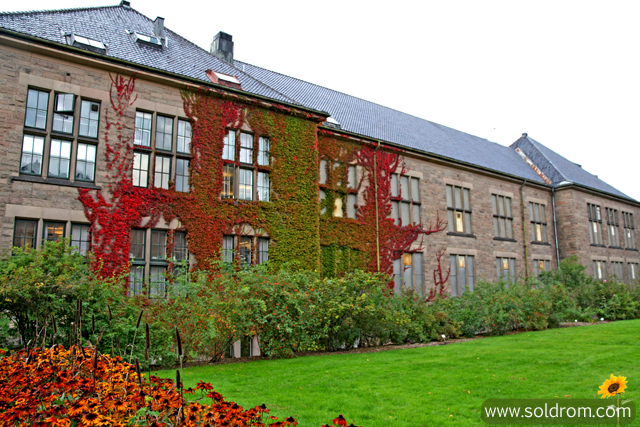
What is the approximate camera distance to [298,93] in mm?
22891

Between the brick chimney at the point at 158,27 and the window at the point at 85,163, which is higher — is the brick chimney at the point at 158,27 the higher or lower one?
the higher one

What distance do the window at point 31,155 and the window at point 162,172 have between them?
3.07m

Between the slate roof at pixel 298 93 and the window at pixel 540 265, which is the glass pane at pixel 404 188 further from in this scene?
the window at pixel 540 265

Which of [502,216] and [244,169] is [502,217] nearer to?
[502,216]

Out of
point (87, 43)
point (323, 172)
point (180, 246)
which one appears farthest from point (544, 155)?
point (87, 43)

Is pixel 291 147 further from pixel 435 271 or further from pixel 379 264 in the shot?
pixel 435 271

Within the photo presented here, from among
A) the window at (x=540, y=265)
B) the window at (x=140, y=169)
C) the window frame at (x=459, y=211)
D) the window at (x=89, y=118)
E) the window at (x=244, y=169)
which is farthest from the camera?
the window at (x=540, y=265)

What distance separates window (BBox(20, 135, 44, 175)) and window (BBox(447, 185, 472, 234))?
17.7 meters

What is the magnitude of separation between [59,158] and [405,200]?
14.1 m

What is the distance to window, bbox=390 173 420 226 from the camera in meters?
21.5

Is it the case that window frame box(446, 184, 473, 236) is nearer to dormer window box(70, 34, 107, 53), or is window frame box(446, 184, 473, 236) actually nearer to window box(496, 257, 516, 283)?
window box(496, 257, 516, 283)

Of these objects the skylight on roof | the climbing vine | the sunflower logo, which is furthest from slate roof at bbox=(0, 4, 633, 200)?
the sunflower logo

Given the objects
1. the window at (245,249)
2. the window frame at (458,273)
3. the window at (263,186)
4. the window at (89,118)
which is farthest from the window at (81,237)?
the window frame at (458,273)

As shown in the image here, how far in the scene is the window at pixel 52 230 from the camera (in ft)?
41.3
